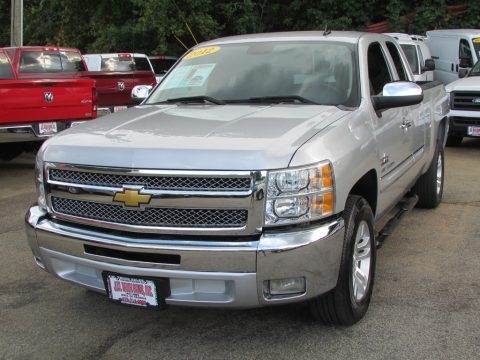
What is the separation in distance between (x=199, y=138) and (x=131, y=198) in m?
0.49

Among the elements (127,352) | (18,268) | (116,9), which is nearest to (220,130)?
(127,352)

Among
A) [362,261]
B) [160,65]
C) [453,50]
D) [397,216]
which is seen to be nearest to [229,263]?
[362,261]

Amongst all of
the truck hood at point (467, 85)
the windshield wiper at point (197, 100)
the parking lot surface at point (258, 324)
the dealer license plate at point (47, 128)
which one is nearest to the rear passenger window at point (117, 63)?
the dealer license plate at point (47, 128)

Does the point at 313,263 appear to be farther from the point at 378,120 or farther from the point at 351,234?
the point at 378,120

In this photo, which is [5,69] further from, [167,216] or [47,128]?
[167,216]

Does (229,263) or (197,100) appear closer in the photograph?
(229,263)

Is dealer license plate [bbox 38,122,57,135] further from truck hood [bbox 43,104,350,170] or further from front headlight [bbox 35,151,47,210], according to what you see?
front headlight [bbox 35,151,47,210]

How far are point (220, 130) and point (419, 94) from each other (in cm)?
158

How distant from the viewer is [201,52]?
4879 millimetres

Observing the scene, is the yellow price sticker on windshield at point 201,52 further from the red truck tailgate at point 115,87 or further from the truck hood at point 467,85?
the red truck tailgate at point 115,87

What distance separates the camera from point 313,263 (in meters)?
2.97

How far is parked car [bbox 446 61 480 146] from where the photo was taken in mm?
10045

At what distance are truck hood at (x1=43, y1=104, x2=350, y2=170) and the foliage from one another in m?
13.9

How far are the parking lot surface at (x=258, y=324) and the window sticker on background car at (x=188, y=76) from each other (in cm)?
176
